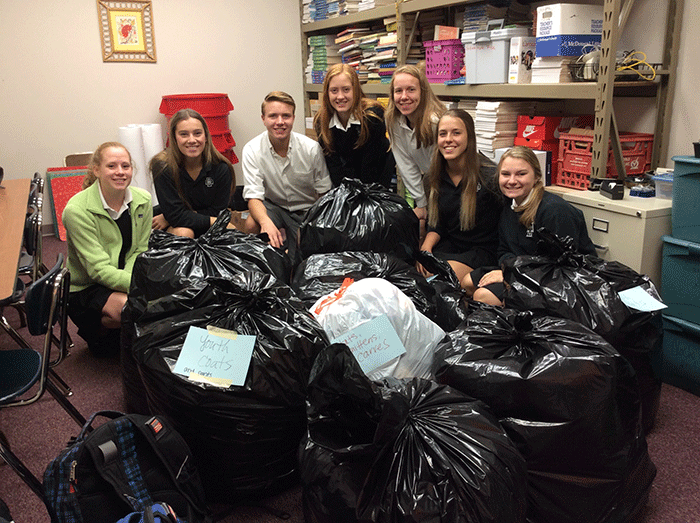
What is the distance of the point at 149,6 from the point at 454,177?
329cm

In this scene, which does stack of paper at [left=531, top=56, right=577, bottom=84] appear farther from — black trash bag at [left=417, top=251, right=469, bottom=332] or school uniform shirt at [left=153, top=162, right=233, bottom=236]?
school uniform shirt at [left=153, top=162, right=233, bottom=236]

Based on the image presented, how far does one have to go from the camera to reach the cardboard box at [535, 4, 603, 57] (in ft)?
8.21

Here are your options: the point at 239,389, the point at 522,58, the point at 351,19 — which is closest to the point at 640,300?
the point at 239,389

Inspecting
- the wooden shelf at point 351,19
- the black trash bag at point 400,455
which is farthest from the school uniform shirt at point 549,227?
the wooden shelf at point 351,19

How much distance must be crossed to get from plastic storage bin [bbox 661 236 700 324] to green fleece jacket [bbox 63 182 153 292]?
204 centimetres

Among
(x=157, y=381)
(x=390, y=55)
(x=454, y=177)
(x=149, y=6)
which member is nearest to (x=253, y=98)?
(x=149, y=6)

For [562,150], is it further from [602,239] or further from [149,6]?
[149,6]

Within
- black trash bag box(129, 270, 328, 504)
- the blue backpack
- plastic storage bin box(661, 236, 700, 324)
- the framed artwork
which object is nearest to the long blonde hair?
plastic storage bin box(661, 236, 700, 324)

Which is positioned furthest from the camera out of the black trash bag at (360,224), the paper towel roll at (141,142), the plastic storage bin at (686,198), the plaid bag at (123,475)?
the paper towel roll at (141,142)

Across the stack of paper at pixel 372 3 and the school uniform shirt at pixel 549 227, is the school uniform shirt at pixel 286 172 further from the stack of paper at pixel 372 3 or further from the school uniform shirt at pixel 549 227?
the stack of paper at pixel 372 3

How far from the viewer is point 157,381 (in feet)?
4.96

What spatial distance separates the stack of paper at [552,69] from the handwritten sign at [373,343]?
168 centimetres

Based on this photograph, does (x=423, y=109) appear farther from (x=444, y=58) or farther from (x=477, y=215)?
(x=444, y=58)

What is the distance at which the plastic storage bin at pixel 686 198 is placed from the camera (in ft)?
6.59
